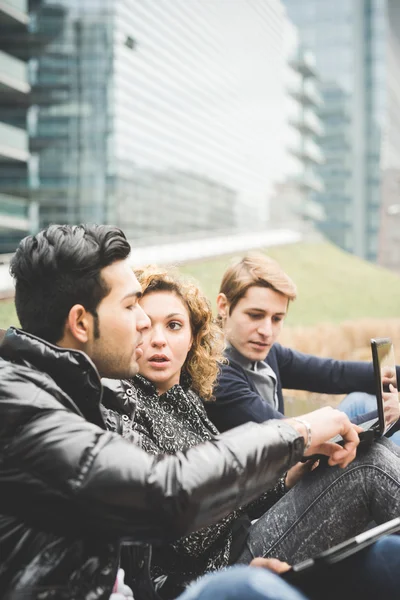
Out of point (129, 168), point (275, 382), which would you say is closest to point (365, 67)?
point (129, 168)

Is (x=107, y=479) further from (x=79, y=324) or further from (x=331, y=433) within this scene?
(x=331, y=433)

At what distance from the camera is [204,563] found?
150cm

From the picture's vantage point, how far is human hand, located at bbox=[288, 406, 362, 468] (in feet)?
3.86

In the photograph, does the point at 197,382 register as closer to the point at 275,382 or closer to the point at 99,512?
the point at 275,382

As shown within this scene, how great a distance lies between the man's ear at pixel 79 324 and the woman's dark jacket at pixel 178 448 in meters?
0.22

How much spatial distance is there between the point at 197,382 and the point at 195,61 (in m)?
14.9

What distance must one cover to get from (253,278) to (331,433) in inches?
38.1

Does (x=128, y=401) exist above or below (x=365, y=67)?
below

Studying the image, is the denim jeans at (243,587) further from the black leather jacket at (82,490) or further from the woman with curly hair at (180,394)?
the woman with curly hair at (180,394)

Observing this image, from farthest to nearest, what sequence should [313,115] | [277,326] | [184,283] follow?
[313,115] < [277,326] < [184,283]

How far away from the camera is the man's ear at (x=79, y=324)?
3.70ft

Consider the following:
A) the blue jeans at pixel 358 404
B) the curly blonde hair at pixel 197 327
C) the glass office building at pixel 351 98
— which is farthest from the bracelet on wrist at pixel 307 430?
the glass office building at pixel 351 98

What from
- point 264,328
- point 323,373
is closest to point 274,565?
point 264,328

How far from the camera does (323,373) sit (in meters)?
2.54
